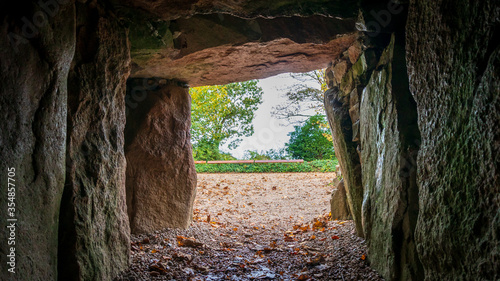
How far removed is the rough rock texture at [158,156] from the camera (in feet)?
14.1

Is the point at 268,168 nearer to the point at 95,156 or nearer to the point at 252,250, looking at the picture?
the point at 252,250

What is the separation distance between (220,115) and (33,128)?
41.9ft

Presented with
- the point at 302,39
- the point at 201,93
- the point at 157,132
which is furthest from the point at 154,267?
the point at 201,93

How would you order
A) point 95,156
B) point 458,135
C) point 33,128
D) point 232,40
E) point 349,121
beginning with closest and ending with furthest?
point 458,135
point 33,128
point 95,156
point 232,40
point 349,121

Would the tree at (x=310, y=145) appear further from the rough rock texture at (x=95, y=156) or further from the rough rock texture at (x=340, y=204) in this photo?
the rough rock texture at (x=95, y=156)

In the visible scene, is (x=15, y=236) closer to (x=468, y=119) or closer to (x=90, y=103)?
(x=90, y=103)

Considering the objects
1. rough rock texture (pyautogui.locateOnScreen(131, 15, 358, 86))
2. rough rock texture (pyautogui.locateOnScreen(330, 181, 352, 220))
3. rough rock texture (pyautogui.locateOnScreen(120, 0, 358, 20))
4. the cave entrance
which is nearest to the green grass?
the cave entrance

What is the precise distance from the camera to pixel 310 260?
3.55 meters

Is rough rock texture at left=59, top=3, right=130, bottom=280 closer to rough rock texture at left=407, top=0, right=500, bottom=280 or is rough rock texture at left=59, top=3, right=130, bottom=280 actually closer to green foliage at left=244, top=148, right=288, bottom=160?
rough rock texture at left=407, top=0, right=500, bottom=280

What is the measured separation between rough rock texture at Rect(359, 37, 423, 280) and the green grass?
944 centimetres

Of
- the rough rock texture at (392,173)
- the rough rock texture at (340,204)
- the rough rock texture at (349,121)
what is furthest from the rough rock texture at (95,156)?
the rough rock texture at (340,204)

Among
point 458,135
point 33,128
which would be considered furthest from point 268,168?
point 458,135

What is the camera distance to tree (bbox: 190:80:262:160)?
14109mm

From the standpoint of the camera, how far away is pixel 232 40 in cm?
353
